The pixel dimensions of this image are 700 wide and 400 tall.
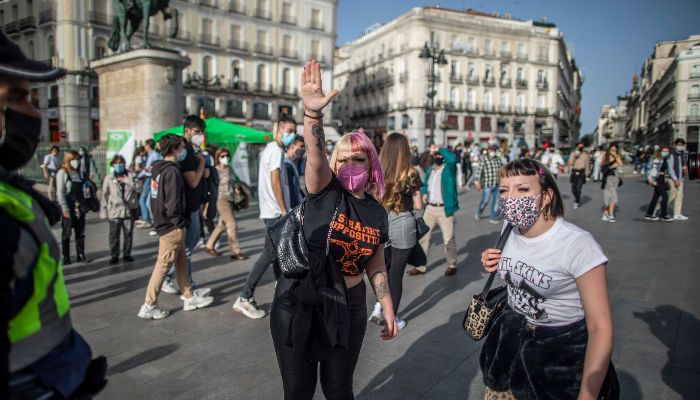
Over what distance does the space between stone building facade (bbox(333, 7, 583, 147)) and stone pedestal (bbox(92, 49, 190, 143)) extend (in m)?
43.2

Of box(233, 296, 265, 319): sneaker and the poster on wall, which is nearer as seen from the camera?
box(233, 296, 265, 319): sneaker

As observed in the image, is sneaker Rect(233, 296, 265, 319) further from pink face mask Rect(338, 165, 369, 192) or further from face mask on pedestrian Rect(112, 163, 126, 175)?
face mask on pedestrian Rect(112, 163, 126, 175)

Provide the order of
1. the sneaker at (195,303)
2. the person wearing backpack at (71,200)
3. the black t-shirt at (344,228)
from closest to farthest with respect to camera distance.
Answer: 1. the black t-shirt at (344,228)
2. the sneaker at (195,303)
3. the person wearing backpack at (71,200)

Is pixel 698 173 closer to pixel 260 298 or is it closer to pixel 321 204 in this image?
pixel 260 298

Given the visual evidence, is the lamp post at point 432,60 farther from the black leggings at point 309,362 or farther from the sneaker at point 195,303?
the black leggings at point 309,362

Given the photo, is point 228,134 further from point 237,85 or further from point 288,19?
point 288,19

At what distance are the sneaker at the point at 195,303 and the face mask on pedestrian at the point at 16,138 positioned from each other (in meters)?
4.00

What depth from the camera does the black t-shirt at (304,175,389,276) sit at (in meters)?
2.29

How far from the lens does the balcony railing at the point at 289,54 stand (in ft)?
160

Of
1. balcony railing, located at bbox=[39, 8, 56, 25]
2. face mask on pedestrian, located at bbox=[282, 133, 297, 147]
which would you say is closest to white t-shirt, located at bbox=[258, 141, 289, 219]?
face mask on pedestrian, located at bbox=[282, 133, 297, 147]

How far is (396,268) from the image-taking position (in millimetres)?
4531

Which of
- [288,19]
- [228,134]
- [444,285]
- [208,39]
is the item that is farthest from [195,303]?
[288,19]

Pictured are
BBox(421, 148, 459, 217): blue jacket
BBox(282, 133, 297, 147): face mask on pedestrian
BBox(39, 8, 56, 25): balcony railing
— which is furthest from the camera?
BBox(39, 8, 56, 25): balcony railing

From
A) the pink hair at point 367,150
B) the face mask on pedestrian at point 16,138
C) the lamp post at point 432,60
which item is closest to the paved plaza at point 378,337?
the pink hair at point 367,150
